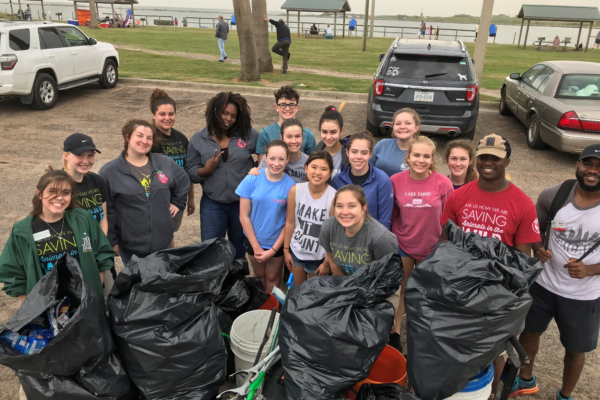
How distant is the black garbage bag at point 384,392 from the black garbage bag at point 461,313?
7cm

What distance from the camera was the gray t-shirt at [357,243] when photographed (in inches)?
115

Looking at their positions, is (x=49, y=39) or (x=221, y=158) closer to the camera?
(x=221, y=158)

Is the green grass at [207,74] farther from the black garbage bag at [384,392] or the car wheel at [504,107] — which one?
the black garbage bag at [384,392]

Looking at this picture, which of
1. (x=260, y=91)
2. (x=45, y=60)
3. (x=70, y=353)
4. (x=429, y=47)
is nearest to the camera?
(x=70, y=353)

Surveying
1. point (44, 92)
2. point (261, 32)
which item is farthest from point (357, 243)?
point (261, 32)

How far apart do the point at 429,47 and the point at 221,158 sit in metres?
5.26

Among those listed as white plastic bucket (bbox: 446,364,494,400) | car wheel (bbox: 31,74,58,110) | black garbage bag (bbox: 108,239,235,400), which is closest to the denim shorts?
black garbage bag (bbox: 108,239,235,400)

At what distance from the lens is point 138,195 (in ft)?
11.0

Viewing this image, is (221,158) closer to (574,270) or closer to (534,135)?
(574,270)

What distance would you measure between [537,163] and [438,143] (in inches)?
67.7

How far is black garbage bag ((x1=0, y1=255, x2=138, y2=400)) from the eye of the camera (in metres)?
2.26

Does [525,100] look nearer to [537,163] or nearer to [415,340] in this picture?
[537,163]

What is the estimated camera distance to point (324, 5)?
122 ft

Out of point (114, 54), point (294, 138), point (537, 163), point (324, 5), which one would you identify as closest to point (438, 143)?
point (537, 163)
